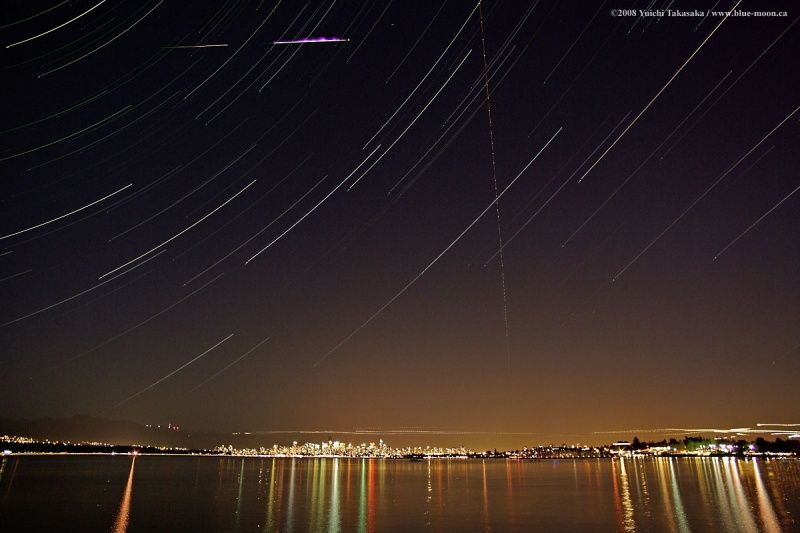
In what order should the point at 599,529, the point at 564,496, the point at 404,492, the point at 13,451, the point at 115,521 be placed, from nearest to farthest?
the point at 599,529, the point at 115,521, the point at 564,496, the point at 404,492, the point at 13,451

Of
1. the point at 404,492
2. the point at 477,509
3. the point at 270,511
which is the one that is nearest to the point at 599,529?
the point at 477,509

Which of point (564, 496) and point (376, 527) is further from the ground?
point (564, 496)

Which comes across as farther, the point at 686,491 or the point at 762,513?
the point at 686,491

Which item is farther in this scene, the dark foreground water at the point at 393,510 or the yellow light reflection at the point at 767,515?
the dark foreground water at the point at 393,510

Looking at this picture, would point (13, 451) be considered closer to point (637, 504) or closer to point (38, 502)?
point (38, 502)

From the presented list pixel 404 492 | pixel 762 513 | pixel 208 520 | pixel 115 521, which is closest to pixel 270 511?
pixel 208 520

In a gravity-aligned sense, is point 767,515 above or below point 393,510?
below

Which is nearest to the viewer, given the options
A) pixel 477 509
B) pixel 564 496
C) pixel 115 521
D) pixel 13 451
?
pixel 115 521

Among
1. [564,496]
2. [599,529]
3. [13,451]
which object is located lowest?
[599,529]

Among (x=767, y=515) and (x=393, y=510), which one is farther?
(x=393, y=510)

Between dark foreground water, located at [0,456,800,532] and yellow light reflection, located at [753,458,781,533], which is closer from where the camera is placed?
yellow light reflection, located at [753,458,781,533]
